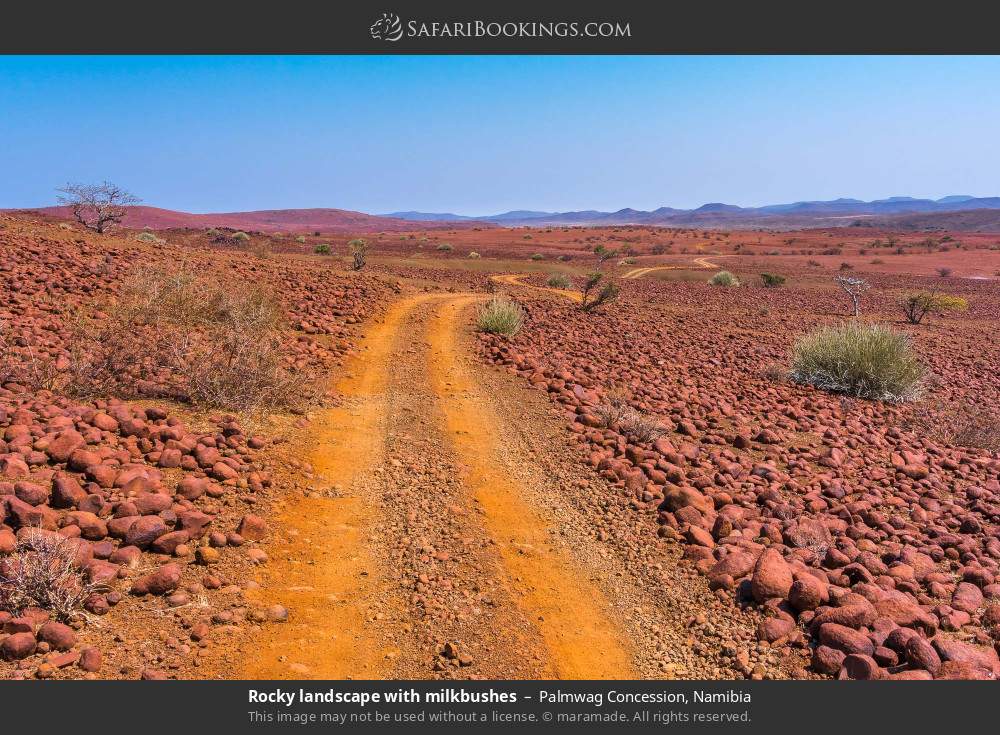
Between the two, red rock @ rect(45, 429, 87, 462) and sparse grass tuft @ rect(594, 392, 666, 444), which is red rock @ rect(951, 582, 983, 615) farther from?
red rock @ rect(45, 429, 87, 462)

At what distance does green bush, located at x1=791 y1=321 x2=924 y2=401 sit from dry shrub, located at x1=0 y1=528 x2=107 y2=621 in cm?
987

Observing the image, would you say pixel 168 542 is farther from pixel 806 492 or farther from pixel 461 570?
pixel 806 492

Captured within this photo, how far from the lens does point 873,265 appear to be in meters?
41.2

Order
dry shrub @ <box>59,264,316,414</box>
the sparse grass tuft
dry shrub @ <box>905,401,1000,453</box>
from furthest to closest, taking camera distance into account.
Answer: dry shrub @ <box>905,401,1000,453</box>, the sparse grass tuft, dry shrub @ <box>59,264,316,414</box>

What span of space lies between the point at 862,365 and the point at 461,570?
27.4ft

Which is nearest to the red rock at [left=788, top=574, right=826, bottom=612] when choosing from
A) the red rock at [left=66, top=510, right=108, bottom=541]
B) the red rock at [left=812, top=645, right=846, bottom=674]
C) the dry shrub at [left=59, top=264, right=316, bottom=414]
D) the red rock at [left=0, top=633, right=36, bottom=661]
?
the red rock at [left=812, top=645, right=846, bottom=674]

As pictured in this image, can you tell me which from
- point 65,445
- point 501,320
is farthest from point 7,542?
point 501,320

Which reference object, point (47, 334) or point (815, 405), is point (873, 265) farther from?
point (47, 334)

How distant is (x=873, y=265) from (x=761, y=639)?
150ft

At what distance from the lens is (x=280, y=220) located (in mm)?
112562

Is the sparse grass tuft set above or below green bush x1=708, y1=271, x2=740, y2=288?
below

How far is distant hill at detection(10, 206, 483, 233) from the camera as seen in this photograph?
7850 centimetres

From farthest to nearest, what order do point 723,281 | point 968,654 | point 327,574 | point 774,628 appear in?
1. point 723,281
2. point 327,574
3. point 774,628
4. point 968,654

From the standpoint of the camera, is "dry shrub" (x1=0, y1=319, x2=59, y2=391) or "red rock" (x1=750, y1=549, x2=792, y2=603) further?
"dry shrub" (x1=0, y1=319, x2=59, y2=391)
